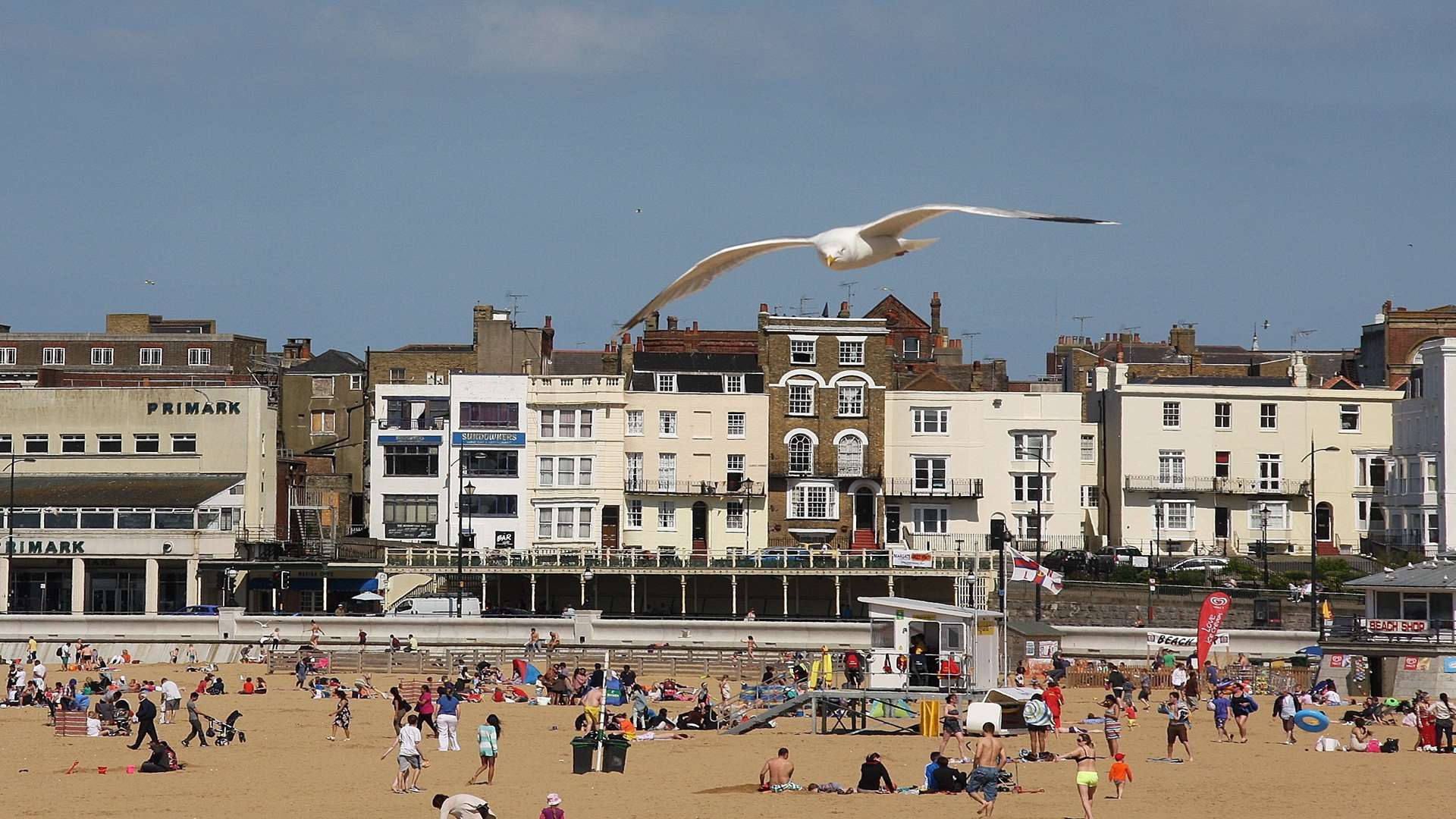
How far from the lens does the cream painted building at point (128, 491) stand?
69.4 metres

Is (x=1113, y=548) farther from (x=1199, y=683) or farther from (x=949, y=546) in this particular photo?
(x=1199, y=683)

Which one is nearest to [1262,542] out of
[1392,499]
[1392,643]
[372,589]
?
[1392,499]

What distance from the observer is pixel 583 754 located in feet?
114

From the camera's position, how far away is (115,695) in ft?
139

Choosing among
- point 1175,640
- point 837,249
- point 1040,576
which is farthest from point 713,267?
point 1175,640

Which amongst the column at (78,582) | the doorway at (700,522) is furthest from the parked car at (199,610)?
the doorway at (700,522)

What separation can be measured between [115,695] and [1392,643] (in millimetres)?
27116

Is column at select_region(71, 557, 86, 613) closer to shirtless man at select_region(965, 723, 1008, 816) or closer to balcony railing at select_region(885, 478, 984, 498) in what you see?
balcony railing at select_region(885, 478, 984, 498)

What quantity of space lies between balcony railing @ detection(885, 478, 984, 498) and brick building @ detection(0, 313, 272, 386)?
30.8 m

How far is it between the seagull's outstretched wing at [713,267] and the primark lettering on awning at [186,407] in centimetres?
5686

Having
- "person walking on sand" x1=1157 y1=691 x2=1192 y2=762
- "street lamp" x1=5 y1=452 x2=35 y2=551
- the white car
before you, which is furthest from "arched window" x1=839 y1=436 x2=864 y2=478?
"person walking on sand" x1=1157 y1=691 x2=1192 y2=762

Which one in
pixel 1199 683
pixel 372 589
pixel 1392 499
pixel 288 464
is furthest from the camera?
pixel 288 464

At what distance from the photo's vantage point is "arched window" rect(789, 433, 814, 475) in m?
75.8

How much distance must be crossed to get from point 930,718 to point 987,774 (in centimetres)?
1009
